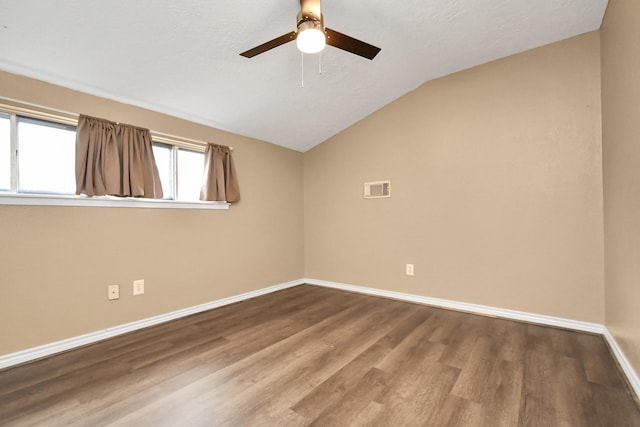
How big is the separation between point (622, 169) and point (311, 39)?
212 centimetres

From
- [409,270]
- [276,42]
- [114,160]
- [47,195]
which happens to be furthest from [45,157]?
[409,270]

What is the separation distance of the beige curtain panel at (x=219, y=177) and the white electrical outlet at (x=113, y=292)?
112 cm

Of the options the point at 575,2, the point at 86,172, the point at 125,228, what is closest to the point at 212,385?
the point at 125,228

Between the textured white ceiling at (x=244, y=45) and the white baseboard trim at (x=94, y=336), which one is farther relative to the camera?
the white baseboard trim at (x=94, y=336)

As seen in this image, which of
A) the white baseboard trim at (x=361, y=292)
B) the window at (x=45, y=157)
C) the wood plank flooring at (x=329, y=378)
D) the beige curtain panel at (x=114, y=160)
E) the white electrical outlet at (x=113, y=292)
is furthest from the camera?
the white electrical outlet at (x=113, y=292)

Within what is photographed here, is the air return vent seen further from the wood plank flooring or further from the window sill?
the window sill

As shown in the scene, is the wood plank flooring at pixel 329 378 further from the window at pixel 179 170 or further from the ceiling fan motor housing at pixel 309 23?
the ceiling fan motor housing at pixel 309 23

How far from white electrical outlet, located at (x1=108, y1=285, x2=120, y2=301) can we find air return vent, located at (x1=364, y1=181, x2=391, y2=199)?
9.21 ft

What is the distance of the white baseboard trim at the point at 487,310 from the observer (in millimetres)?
2434

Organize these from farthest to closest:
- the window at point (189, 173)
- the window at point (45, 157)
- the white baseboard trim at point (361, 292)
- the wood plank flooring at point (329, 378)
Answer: the window at point (189, 173) < the window at point (45, 157) < the white baseboard trim at point (361, 292) < the wood plank flooring at point (329, 378)

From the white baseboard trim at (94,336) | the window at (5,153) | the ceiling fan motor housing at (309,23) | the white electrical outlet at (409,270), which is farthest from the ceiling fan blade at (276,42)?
the white electrical outlet at (409,270)

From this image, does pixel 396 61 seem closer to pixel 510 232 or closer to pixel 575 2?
pixel 575 2

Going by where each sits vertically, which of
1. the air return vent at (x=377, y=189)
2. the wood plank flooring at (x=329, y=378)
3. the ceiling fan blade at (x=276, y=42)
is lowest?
the wood plank flooring at (x=329, y=378)

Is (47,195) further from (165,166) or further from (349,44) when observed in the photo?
(349,44)
